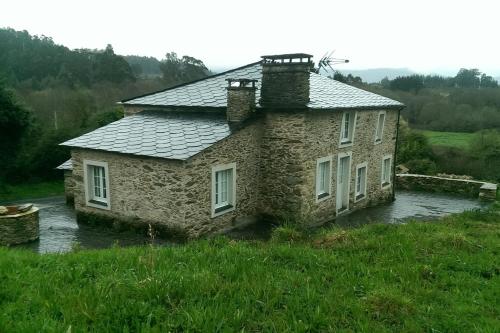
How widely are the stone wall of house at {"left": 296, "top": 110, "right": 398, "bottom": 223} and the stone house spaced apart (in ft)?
0.20

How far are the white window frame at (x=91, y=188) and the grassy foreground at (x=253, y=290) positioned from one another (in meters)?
5.72

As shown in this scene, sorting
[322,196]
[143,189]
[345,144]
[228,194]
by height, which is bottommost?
[322,196]

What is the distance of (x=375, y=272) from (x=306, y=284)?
1316mm

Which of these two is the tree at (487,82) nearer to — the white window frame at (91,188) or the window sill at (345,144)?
the window sill at (345,144)

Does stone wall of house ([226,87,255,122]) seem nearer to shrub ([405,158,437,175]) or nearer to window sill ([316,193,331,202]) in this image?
window sill ([316,193,331,202])

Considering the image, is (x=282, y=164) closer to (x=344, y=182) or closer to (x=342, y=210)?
(x=344, y=182)

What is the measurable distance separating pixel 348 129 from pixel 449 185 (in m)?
9.14

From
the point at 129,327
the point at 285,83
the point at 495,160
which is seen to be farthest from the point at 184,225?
the point at 495,160

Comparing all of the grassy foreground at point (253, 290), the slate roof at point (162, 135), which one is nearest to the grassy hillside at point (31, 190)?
the slate roof at point (162, 135)

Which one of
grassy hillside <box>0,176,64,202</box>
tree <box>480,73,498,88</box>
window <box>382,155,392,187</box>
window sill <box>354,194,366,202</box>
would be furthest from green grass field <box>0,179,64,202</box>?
tree <box>480,73,498,88</box>

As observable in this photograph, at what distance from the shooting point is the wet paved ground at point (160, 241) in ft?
37.7

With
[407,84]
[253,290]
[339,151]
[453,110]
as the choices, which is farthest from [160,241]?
[407,84]

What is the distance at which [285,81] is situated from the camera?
44.6 feet

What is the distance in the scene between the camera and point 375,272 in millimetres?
6410
